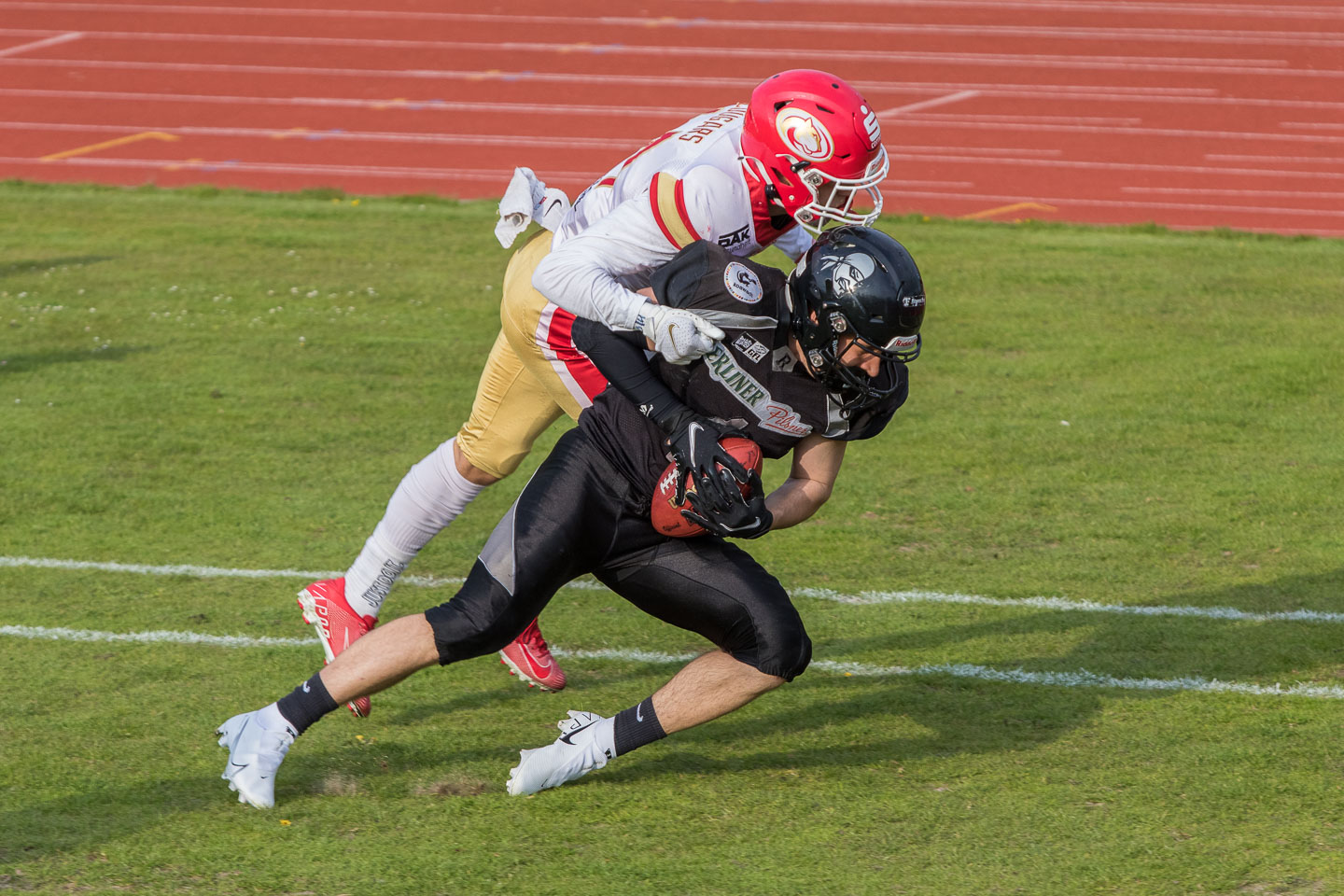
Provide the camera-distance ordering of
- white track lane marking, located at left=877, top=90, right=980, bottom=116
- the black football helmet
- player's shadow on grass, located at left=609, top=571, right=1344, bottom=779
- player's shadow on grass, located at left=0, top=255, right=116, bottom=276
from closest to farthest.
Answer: the black football helmet < player's shadow on grass, located at left=609, top=571, right=1344, bottom=779 < player's shadow on grass, located at left=0, top=255, right=116, bottom=276 < white track lane marking, located at left=877, top=90, right=980, bottom=116

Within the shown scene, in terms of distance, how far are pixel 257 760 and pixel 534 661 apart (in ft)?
3.85

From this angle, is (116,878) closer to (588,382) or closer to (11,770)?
(11,770)

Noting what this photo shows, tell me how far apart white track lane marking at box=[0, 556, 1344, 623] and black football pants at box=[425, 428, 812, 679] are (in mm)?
1792

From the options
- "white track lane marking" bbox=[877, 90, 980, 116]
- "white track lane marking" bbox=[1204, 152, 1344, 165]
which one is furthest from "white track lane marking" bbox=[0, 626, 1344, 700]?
"white track lane marking" bbox=[877, 90, 980, 116]

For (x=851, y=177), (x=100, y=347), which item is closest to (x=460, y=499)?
(x=851, y=177)

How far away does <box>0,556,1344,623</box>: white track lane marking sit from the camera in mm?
5855

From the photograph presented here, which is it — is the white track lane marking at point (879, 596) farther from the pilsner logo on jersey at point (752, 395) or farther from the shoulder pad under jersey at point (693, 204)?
the shoulder pad under jersey at point (693, 204)

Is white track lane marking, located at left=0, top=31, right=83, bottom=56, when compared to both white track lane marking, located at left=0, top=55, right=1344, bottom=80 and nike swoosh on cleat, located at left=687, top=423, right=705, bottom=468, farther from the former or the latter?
nike swoosh on cleat, located at left=687, top=423, right=705, bottom=468

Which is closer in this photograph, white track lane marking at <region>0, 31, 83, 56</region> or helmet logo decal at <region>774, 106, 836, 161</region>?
helmet logo decal at <region>774, 106, 836, 161</region>

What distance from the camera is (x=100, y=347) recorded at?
929 cm

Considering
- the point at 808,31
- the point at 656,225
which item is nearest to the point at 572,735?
the point at 656,225

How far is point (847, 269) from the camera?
4254 millimetres

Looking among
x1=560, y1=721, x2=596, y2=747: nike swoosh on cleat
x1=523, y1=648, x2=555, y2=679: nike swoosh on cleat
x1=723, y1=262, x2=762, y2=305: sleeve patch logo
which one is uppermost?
x1=723, y1=262, x2=762, y2=305: sleeve patch logo

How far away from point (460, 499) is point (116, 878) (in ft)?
6.12
